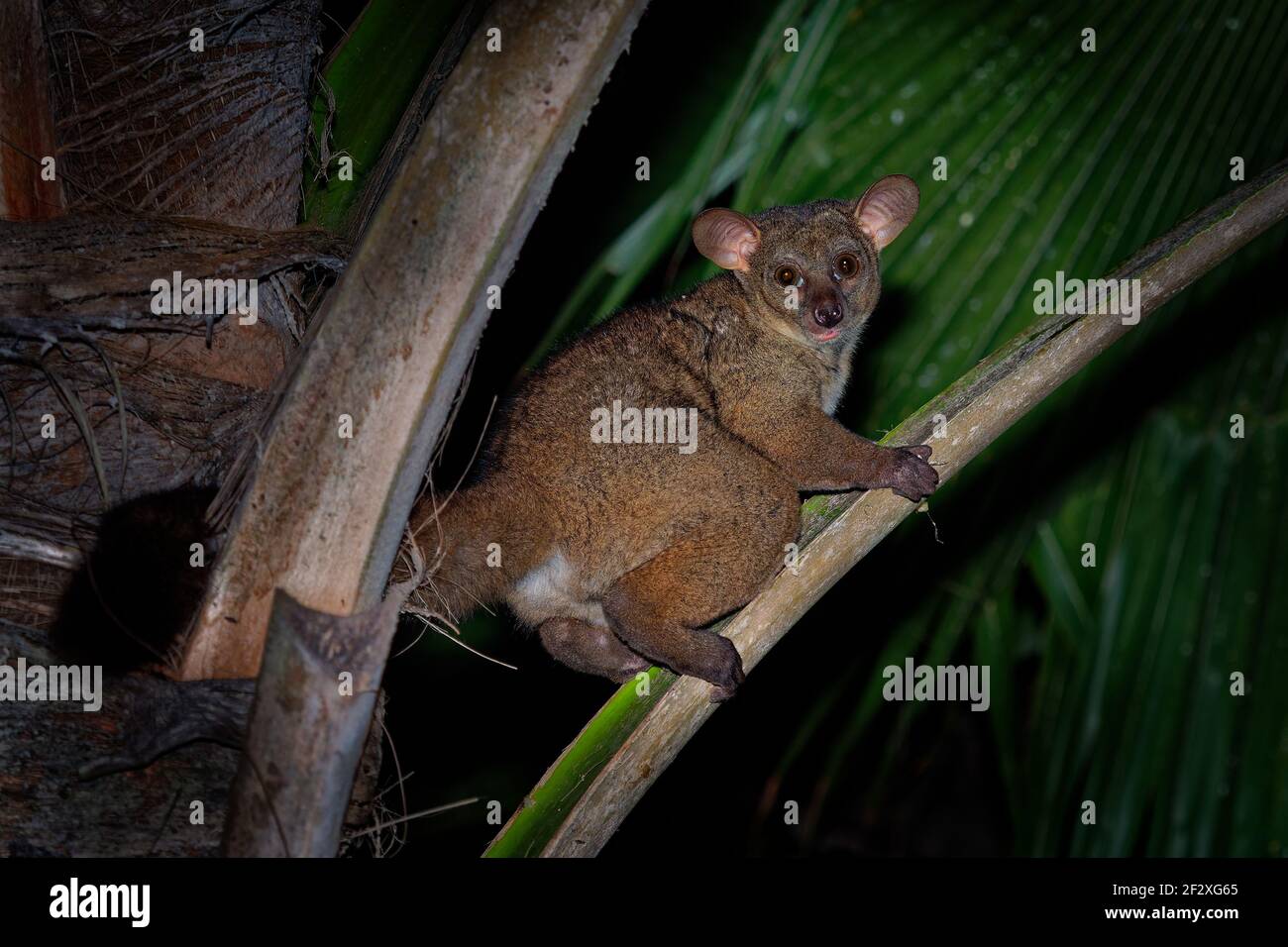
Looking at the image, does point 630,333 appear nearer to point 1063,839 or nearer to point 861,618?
point 861,618

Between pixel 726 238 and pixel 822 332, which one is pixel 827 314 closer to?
pixel 822 332

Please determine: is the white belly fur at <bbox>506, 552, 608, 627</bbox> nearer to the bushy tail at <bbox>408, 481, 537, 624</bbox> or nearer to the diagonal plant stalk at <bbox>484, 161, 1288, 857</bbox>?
the bushy tail at <bbox>408, 481, 537, 624</bbox>

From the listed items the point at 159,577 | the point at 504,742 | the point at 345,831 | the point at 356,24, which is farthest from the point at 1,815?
the point at 504,742

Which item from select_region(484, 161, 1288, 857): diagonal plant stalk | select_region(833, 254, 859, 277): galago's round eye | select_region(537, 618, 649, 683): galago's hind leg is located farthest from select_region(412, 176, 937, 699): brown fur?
select_region(484, 161, 1288, 857): diagonal plant stalk

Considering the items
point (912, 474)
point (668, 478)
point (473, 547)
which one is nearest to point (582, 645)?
point (668, 478)

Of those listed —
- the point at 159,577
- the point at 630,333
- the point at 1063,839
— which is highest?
the point at 630,333

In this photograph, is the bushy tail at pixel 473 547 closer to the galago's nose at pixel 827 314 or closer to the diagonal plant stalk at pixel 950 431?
the diagonal plant stalk at pixel 950 431
